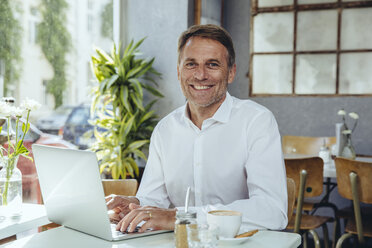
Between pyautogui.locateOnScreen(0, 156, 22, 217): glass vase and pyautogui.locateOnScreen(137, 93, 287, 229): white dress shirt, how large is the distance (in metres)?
0.55

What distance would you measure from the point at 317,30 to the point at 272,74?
2.33ft

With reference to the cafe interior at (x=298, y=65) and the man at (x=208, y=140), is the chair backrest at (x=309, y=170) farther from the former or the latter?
the man at (x=208, y=140)

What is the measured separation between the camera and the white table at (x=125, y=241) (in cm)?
137

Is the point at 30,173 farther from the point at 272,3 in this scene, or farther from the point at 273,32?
the point at 272,3

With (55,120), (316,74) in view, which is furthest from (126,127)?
(316,74)

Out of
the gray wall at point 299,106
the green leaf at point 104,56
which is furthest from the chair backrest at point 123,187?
the gray wall at point 299,106

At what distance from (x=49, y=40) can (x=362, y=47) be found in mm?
3323

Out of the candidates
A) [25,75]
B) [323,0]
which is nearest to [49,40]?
[25,75]

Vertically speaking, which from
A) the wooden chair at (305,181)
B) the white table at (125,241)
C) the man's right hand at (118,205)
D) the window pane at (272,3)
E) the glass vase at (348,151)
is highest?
the window pane at (272,3)

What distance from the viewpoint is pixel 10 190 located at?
1992 millimetres

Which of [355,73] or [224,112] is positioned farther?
[355,73]

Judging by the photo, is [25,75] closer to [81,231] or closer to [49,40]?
[49,40]

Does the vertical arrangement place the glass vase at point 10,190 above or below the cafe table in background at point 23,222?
above

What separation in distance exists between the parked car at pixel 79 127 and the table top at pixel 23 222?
1.85 m
